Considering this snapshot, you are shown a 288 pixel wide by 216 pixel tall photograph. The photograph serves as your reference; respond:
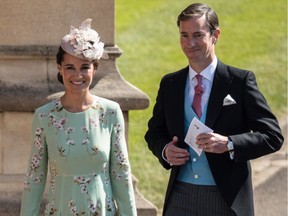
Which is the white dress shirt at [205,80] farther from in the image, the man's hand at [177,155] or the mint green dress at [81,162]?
the mint green dress at [81,162]

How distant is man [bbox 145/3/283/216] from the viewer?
5637 mm

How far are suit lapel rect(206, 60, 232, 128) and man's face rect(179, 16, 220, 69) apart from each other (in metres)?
0.14

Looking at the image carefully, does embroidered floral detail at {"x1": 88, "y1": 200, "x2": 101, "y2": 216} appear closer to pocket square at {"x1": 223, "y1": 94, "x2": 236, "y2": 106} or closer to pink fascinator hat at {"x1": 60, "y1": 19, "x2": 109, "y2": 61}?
pink fascinator hat at {"x1": 60, "y1": 19, "x2": 109, "y2": 61}

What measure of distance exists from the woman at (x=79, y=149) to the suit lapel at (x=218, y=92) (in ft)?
1.59

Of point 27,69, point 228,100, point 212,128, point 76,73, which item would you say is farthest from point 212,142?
point 27,69

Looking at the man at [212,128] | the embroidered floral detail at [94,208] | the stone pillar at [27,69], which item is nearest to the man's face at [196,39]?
the man at [212,128]

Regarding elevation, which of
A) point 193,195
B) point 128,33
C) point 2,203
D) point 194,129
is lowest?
point 128,33

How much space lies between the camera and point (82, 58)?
5.54 meters

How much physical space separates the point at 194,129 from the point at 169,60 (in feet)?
30.1

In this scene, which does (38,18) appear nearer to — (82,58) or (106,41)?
(106,41)

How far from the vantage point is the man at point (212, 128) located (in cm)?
564

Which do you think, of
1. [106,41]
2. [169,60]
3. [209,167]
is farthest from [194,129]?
[169,60]

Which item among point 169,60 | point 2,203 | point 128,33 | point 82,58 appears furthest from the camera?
point 128,33

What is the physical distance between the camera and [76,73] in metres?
5.54
